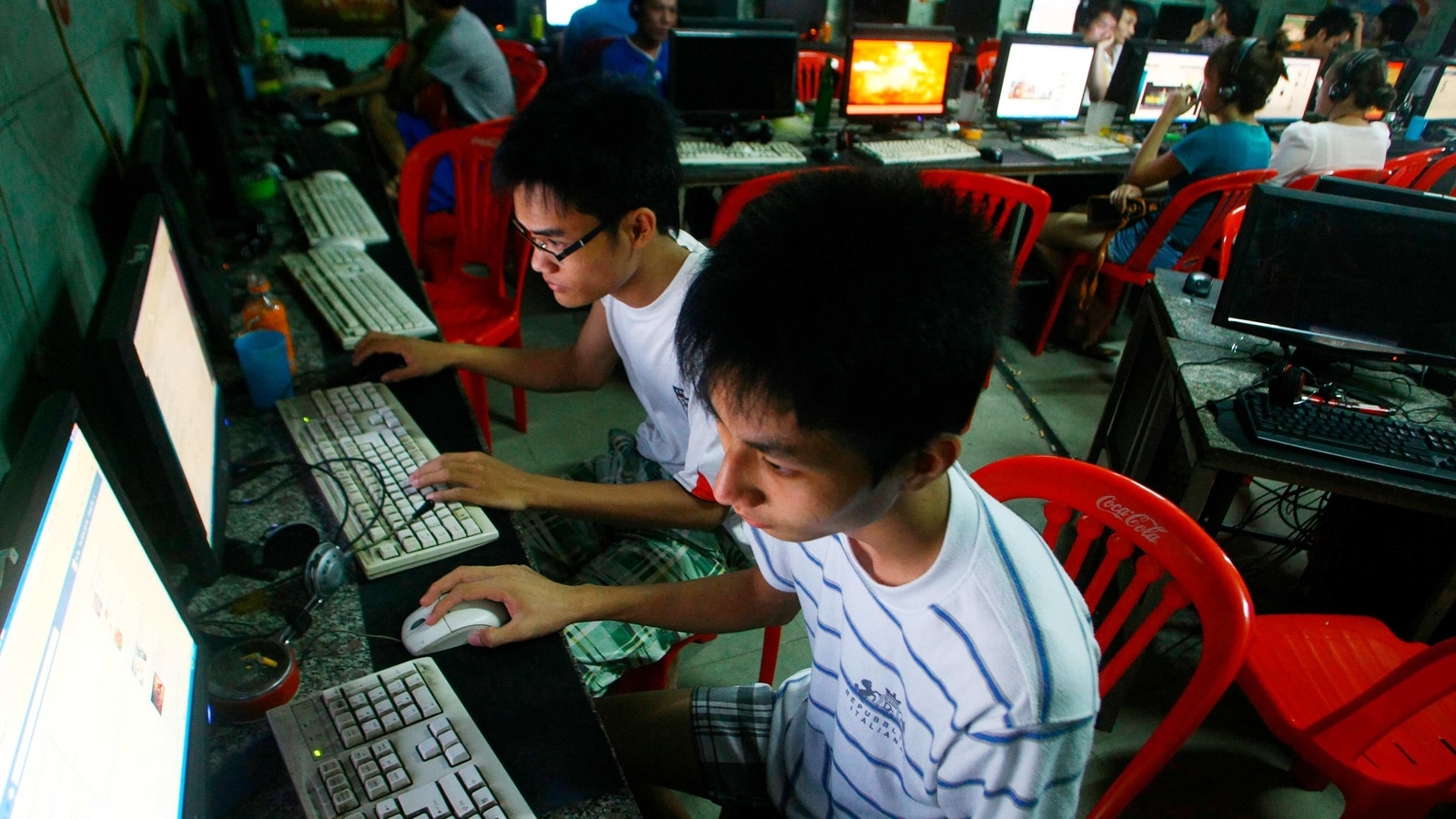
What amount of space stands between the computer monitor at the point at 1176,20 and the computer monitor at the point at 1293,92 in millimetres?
1914

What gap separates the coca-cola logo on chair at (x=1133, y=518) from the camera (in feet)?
3.27

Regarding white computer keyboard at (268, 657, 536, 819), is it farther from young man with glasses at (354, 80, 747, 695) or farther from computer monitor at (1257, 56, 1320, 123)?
computer monitor at (1257, 56, 1320, 123)

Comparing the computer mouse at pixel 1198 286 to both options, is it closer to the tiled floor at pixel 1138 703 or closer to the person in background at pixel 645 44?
the tiled floor at pixel 1138 703

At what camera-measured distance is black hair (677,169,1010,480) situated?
0.57 meters

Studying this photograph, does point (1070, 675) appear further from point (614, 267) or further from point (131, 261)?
point (131, 261)

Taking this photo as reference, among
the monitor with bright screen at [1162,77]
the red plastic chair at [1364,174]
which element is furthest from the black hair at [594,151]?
the monitor with bright screen at [1162,77]

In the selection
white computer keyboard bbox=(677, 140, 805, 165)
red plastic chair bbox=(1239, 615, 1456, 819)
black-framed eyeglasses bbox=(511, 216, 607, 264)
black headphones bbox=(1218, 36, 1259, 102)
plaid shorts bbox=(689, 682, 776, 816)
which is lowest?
red plastic chair bbox=(1239, 615, 1456, 819)

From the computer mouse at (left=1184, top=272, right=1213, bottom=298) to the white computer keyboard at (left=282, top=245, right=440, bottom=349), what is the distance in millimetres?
1864

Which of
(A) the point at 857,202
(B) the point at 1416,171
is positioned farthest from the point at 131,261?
(B) the point at 1416,171

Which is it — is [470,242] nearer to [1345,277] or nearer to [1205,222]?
[1345,277]

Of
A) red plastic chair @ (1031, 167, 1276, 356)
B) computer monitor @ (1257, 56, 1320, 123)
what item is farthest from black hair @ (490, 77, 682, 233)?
computer monitor @ (1257, 56, 1320, 123)

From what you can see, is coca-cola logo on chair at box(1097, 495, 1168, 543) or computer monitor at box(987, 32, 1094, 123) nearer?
coca-cola logo on chair at box(1097, 495, 1168, 543)

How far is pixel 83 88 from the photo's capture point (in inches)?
56.3

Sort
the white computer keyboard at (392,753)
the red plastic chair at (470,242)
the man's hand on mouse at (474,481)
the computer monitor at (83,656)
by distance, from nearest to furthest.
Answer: the computer monitor at (83,656), the white computer keyboard at (392,753), the man's hand on mouse at (474,481), the red plastic chair at (470,242)
